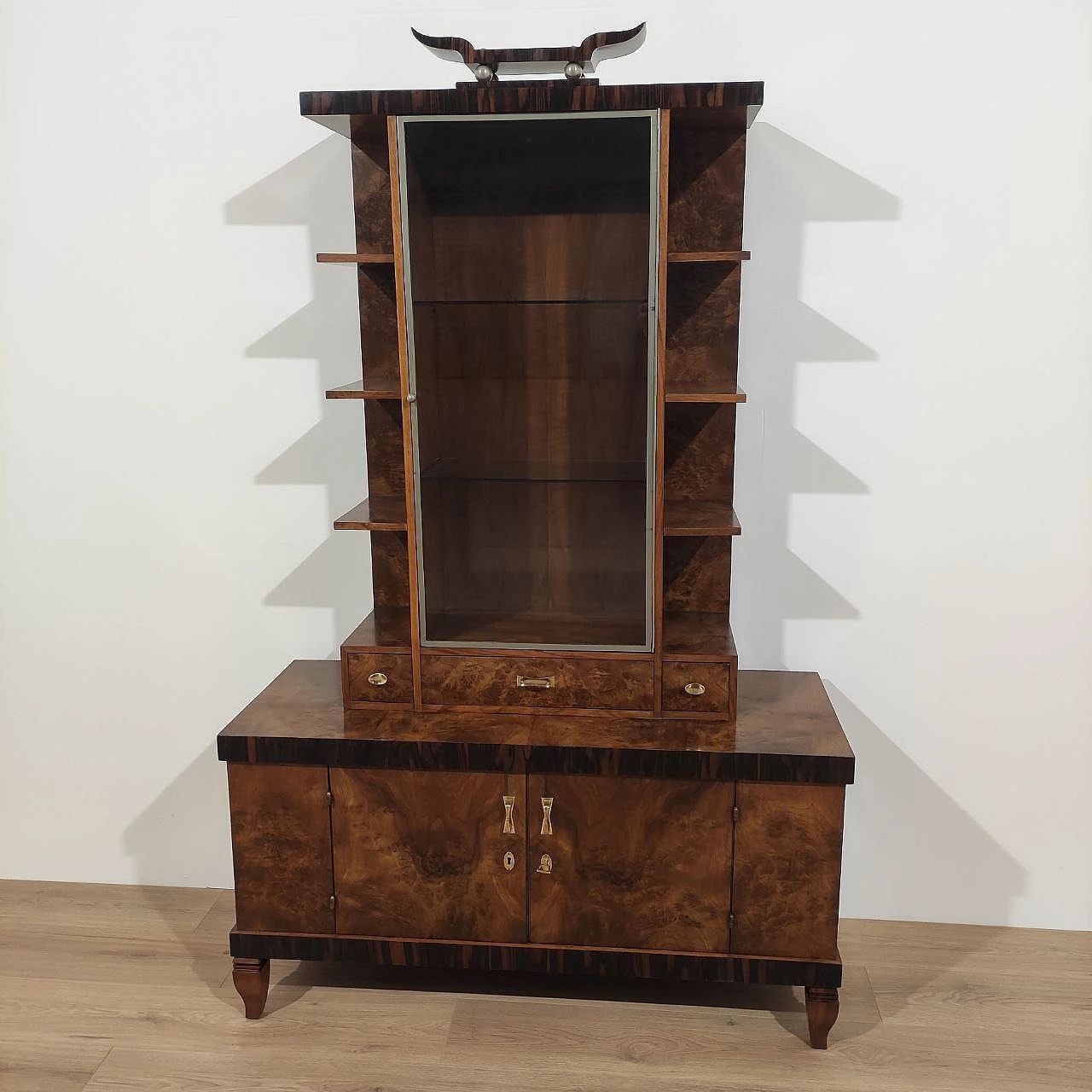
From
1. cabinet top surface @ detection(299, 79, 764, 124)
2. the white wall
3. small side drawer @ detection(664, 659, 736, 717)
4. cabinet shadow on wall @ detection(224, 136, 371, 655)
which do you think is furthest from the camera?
cabinet shadow on wall @ detection(224, 136, 371, 655)

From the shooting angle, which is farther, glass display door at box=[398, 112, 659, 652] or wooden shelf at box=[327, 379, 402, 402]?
wooden shelf at box=[327, 379, 402, 402]

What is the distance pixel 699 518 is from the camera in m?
2.38

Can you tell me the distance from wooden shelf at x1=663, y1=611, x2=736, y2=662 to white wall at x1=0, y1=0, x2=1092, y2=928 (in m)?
0.20

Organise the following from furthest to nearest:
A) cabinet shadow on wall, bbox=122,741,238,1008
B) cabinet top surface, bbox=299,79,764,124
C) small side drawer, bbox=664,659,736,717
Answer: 1. cabinet shadow on wall, bbox=122,741,238,1008
2. small side drawer, bbox=664,659,736,717
3. cabinet top surface, bbox=299,79,764,124

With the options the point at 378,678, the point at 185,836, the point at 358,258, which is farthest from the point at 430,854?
the point at 358,258

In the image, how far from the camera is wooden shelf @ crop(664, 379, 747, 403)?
222 cm

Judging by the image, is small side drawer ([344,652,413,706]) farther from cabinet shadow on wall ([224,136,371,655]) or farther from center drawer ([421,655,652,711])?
cabinet shadow on wall ([224,136,371,655])

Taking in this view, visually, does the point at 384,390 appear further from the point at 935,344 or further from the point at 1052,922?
the point at 1052,922

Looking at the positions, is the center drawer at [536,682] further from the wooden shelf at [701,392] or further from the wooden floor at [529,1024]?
the wooden floor at [529,1024]

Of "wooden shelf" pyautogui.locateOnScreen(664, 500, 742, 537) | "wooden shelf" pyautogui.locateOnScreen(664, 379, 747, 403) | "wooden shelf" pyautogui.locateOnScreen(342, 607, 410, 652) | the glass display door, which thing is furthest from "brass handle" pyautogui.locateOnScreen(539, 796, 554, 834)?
"wooden shelf" pyautogui.locateOnScreen(664, 379, 747, 403)

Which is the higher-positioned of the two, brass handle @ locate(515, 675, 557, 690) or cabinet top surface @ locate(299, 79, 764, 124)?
cabinet top surface @ locate(299, 79, 764, 124)

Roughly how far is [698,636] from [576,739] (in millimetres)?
362

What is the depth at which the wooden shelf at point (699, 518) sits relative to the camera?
2275 millimetres

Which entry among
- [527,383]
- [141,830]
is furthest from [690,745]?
[141,830]
